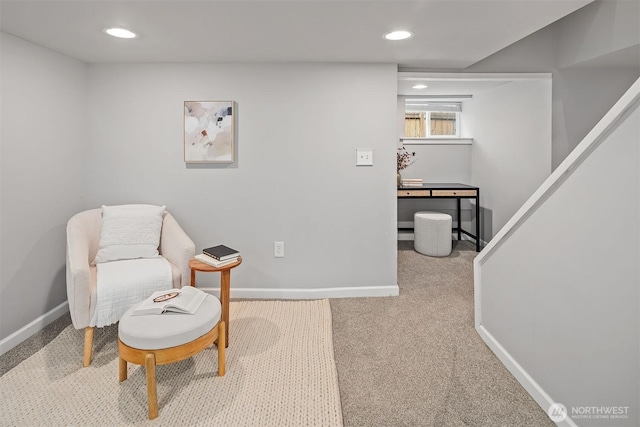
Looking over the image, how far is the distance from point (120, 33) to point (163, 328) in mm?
1835

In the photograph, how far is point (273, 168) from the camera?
9.53 ft

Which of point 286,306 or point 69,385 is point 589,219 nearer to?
point 286,306

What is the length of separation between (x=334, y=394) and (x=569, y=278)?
1206 millimetres

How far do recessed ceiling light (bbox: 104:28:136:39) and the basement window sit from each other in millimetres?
3852

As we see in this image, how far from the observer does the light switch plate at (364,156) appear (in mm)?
2898

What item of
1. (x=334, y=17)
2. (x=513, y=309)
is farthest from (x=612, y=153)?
(x=334, y=17)

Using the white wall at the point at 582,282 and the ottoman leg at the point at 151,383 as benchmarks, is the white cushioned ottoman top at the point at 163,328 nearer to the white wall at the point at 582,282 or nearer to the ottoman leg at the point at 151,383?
the ottoman leg at the point at 151,383

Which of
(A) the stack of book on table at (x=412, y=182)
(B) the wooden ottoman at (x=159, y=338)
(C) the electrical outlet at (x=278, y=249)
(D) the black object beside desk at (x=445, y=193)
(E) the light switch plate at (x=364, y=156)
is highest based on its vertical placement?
(E) the light switch plate at (x=364, y=156)

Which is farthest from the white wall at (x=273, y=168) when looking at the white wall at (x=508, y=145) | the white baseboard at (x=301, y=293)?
the white wall at (x=508, y=145)

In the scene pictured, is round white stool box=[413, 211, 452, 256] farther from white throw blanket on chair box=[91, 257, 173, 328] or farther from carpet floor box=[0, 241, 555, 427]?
white throw blanket on chair box=[91, 257, 173, 328]

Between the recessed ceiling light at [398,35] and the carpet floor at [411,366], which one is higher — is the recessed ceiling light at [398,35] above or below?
above

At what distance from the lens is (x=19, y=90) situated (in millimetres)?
2236

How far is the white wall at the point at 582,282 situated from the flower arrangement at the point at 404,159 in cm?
288

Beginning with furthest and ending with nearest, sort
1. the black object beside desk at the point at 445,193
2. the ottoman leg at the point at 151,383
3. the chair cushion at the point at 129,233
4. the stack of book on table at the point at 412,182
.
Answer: the stack of book on table at the point at 412,182 → the black object beside desk at the point at 445,193 → the chair cushion at the point at 129,233 → the ottoman leg at the point at 151,383
